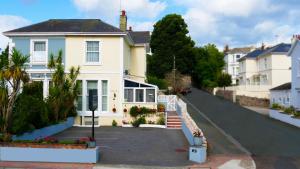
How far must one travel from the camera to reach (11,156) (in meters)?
14.0

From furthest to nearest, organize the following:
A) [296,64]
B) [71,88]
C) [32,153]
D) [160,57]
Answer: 1. [160,57]
2. [296,64]
3. [71,88]
4. [32,153]

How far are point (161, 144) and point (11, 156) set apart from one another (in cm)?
746

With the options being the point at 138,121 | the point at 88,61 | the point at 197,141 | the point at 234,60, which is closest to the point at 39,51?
the point at 88,61

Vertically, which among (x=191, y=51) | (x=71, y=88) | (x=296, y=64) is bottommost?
(x=71, y=88)

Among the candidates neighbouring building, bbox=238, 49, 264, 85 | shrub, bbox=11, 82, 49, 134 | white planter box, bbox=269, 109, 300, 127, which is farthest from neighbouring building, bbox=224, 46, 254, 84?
shrub, bbox=11, 82, 49, 134

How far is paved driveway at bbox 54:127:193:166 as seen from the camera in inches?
573

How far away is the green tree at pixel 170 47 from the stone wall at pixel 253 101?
11.6m

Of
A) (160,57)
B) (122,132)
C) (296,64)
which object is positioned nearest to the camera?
(122,132)

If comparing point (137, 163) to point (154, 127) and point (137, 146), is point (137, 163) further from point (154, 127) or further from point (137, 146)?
point (154, 127)

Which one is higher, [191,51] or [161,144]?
[191,51]

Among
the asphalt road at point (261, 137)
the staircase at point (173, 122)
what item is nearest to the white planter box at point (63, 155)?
the asphalt road at point (261, 137)

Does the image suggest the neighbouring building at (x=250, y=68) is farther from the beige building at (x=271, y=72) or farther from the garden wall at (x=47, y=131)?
the garden wall at (x=47, y=131)

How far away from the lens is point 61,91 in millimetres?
23141

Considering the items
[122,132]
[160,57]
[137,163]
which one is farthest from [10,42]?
[160,57]
